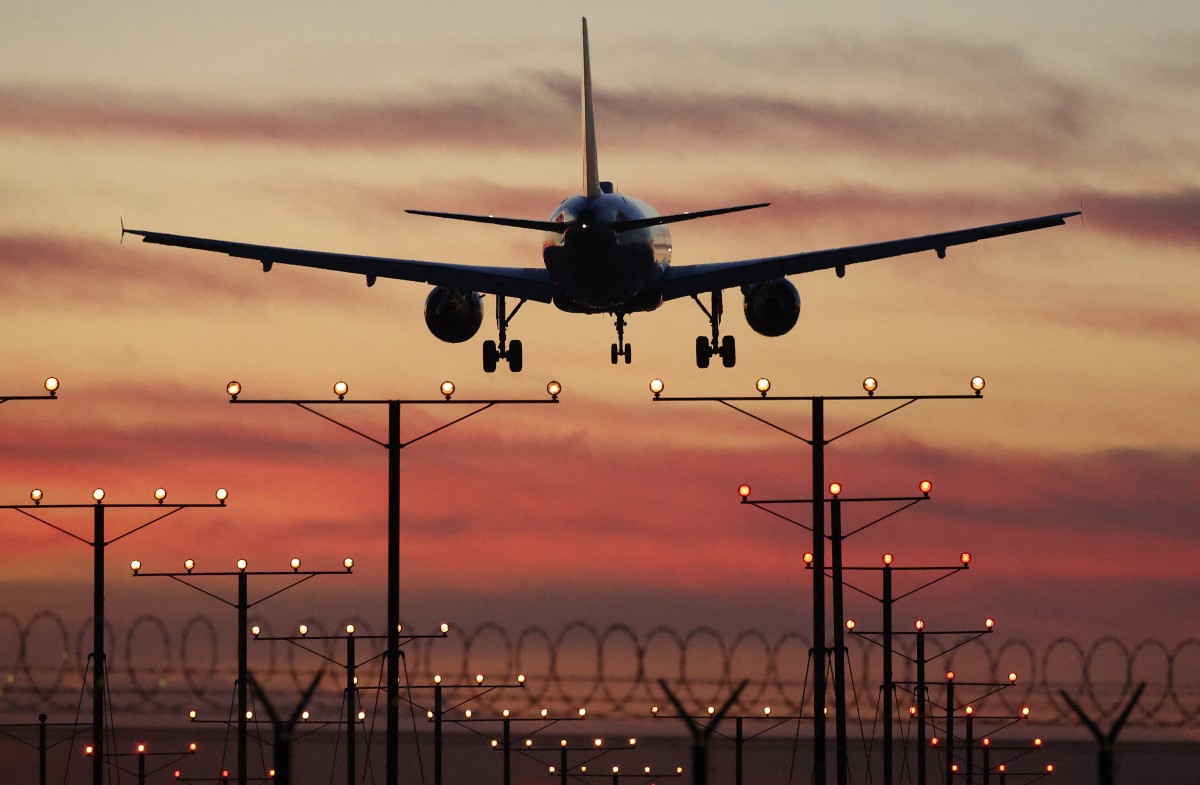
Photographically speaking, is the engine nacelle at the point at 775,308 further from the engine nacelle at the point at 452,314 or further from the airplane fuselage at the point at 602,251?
the engine nacelle at the point at 452,314

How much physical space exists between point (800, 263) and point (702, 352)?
5.82m

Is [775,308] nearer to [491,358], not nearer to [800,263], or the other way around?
[800,263]

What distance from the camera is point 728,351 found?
7144 centimetres

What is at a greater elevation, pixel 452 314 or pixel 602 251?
pixel 602 251

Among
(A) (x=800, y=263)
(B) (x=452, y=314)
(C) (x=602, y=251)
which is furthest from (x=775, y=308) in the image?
(B) (x=452, y=314)

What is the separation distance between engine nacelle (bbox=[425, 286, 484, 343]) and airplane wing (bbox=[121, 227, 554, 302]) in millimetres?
1154

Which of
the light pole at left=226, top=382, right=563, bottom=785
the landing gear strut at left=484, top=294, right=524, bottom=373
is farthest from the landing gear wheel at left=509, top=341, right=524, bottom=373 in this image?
the light pole at left=226, top=382, right=563, bottom=785

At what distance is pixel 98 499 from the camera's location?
192ft

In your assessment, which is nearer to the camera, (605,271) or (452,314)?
(605,271)

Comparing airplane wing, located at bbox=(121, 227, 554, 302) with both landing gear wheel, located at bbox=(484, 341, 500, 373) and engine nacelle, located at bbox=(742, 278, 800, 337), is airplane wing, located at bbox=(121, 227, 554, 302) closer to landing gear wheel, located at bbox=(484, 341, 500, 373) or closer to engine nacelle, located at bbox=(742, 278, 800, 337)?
landing gear wheel, located at bbox=(484, 341, 500, 373)

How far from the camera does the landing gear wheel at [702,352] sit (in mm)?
71625

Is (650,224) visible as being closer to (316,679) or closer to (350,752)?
(350,752)

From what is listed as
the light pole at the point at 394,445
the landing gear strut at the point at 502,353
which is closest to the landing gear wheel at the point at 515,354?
the landing gear strut at the point at 502,353

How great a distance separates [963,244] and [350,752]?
22.3 m
